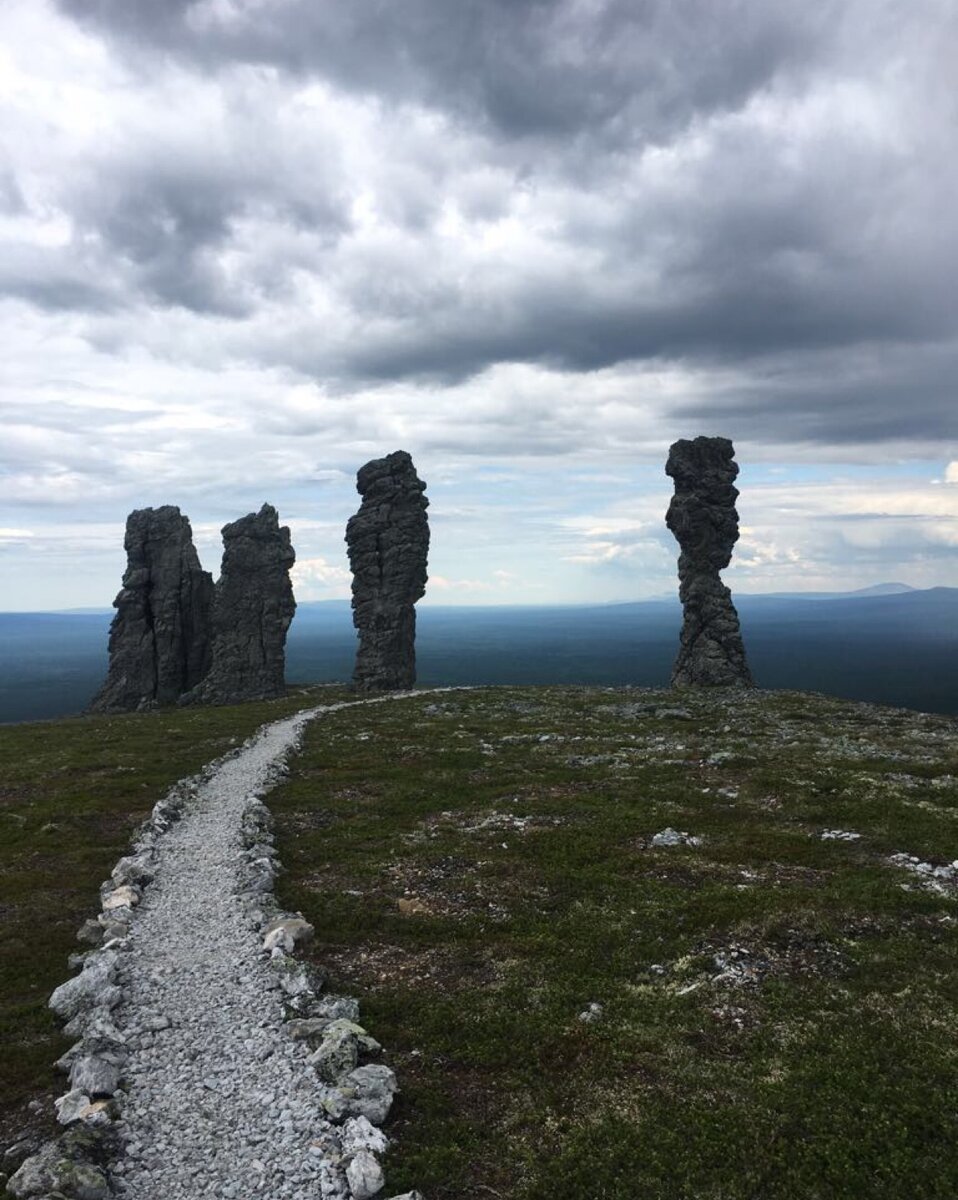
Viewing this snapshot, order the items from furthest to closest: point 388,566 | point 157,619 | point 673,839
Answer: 1. point 388,566
2. point 157,619
3. point 673,839

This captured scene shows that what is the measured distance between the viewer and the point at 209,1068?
53.1ft

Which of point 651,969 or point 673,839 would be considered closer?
point 651,969

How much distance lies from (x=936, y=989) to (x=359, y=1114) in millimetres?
13985

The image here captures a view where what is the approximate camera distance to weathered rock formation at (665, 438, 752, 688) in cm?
9812

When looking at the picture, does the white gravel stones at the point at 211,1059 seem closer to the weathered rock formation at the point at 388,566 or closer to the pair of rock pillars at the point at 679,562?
the weathered rock formation at the point at 388,566

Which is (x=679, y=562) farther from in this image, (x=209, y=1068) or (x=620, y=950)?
(x=209, y=1068)

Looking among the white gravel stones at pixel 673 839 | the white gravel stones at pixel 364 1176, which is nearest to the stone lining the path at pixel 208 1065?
the white gravel stones at pixel 364 1176

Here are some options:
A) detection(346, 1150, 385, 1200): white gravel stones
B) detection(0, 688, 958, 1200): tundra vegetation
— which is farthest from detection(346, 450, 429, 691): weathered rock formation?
detection(346, 1150, 385, 1200): white gravel stones

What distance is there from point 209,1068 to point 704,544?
95.2 m

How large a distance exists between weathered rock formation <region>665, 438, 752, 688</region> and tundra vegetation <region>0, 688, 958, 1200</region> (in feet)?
164

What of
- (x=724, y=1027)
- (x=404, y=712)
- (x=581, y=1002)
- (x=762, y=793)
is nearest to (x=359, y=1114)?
(x=581, y=1002)

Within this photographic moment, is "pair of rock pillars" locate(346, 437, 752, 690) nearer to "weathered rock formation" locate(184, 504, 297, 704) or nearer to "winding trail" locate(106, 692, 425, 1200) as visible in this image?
"weathered rock formation" locate(184, 504, 297, 704)

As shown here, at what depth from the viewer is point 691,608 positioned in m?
100

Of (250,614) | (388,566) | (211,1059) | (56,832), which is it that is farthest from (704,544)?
(211,1059)
